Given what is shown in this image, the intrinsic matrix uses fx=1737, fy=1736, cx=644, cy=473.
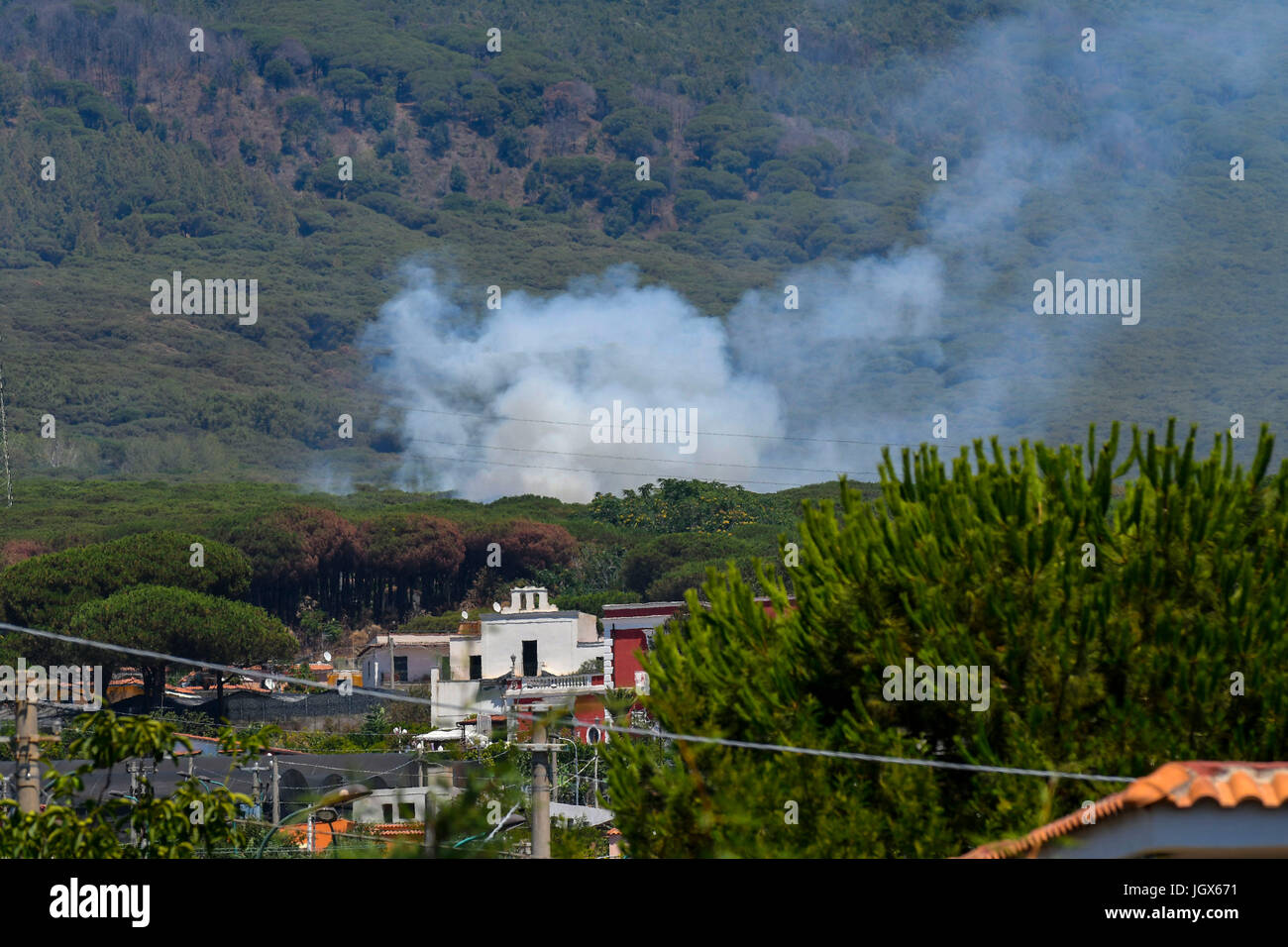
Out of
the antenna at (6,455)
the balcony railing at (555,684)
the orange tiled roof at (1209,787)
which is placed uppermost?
the antenna at (6,455)

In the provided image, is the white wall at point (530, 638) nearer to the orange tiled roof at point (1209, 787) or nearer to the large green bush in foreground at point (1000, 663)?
the large green bush in foreground at point (1000, 663)

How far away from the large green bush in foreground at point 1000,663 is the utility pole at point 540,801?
2418 millimetres

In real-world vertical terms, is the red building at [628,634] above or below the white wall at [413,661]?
above

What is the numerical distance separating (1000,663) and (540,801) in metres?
5.88

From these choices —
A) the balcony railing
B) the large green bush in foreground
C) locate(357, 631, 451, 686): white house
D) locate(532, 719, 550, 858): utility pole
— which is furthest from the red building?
locate(532, 719, 550, 858): utility pole

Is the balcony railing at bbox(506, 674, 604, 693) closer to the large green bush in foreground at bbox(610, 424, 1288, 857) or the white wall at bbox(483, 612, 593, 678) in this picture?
the white wall at bbox(483, 612, 593, 678)

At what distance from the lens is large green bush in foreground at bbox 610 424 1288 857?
18.9 m

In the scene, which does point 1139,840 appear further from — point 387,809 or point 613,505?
point 613,505

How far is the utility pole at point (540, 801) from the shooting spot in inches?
642

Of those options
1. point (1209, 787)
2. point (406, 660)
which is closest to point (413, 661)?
point (406, 660)

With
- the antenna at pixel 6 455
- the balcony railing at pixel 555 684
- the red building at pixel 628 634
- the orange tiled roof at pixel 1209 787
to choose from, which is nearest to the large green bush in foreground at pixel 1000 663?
the orange tiled roof at pixel 1209 787

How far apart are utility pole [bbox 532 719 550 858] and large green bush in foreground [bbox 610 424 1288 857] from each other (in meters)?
2.42

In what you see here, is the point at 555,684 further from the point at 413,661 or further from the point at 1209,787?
the point at 1209,787
